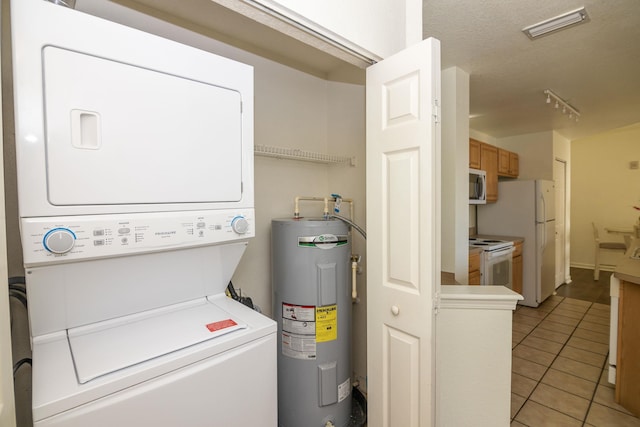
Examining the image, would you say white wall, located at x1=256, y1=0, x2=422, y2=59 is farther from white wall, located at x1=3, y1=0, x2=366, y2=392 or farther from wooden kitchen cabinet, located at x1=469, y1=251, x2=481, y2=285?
wooden kitchen cabinet, located at x1=469, y1=251, x2=481, y2=285

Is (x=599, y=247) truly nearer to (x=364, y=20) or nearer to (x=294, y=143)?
A: (x=294, y=143)

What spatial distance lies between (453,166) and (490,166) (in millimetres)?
1818

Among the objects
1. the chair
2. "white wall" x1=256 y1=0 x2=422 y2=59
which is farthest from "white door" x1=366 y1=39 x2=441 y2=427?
the chair

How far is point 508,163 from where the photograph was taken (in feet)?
14.1

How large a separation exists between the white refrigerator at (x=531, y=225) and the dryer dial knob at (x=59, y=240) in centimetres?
455

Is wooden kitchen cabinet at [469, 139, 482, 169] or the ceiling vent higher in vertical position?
the ceiling vent

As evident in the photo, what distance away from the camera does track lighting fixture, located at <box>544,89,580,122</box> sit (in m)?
2.87

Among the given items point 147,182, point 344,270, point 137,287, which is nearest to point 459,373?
point 344,270

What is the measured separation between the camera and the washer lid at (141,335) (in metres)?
0.84

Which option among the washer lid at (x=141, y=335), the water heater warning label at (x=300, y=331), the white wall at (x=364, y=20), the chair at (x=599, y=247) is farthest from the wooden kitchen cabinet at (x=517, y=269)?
the washer lid at (x=141, y=335)

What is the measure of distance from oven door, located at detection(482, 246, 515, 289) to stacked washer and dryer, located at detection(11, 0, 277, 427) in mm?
2682

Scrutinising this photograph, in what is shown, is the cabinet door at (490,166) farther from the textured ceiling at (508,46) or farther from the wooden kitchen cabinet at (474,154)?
the textured ceiling at (508,46)

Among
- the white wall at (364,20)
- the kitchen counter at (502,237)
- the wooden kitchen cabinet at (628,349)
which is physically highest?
the white wall at (364,20)

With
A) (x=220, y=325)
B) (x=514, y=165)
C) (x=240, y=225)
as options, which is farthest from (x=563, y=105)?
(x=220, y=325)
